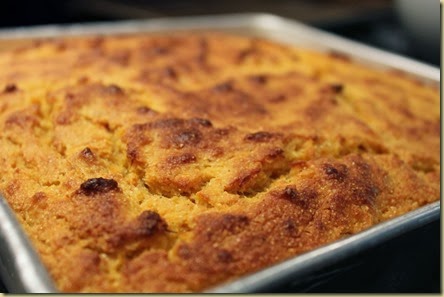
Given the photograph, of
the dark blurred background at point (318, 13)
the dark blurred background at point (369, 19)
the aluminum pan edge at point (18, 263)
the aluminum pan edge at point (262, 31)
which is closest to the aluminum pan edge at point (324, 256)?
the dark blurred background at point (369, 19)

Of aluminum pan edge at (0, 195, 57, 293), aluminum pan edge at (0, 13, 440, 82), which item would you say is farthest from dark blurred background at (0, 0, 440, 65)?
aluminum pan edge at (0, 195, 57, 293)

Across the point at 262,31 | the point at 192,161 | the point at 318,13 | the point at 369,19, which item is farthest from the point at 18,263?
the point at 318,13

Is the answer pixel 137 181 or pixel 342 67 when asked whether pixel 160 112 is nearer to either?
pixel 137 181

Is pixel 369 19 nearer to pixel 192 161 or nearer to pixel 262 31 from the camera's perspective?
pixel 262 31

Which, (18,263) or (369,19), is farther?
(369,19)

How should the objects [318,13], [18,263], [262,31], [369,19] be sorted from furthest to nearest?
[318,13]
[369,19]
[262,31]
[18,263]

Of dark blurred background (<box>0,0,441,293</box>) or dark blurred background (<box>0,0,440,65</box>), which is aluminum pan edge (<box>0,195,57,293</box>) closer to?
dark blurred background (<box>0,0,441,293</box>)

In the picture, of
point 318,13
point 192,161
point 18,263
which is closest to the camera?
point 18,263
